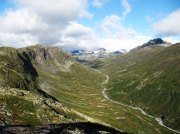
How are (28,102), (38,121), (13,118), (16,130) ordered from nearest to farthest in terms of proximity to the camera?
(16,130) < (13,118) < (38,121) < (28,102)

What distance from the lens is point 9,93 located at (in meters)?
102

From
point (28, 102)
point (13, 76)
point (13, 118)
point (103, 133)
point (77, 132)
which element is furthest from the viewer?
point (13, 76)

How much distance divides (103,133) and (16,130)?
1635 centimetres

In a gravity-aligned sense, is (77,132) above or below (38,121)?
above

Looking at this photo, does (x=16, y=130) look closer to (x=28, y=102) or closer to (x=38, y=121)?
(x=38, y=121)

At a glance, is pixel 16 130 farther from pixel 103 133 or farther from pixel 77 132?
pixel 103 133

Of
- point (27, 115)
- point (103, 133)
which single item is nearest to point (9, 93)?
point (27, 115)

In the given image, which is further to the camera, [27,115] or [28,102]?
[28,102]

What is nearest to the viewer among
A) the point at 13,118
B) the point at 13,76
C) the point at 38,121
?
the point at 13,118

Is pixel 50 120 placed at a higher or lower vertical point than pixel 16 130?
lower

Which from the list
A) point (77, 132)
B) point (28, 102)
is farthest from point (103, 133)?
point (28, 102)

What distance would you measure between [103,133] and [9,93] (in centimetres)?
5721

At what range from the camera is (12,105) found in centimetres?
9219

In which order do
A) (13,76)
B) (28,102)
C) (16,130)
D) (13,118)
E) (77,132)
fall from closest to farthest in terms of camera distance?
1. (16,130)
2. (77,132)
3. (13,118)
4. (28,102)
5. (13,76)
